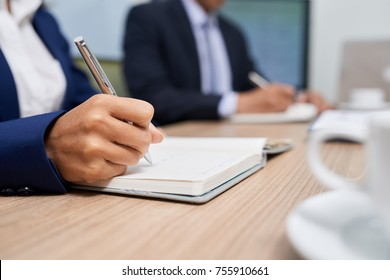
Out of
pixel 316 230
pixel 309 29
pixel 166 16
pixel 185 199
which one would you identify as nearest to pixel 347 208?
pixel 316 230

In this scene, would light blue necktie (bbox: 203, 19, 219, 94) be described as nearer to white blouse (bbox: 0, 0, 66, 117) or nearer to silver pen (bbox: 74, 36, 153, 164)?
white blouse (bbox: 0, 0, 66, 117)

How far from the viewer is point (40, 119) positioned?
1.36ft

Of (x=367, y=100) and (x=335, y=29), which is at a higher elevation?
(x=335, y=29)

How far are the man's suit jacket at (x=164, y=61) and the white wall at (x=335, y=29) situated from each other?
76cm

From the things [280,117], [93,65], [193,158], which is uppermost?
[93,65]

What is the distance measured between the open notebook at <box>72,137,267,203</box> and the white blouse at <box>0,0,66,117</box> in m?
0.26

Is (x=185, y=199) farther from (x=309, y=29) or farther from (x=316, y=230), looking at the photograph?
(x=309, y=29)

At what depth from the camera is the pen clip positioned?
0.38 m

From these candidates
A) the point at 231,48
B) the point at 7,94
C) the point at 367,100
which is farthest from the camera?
the point at 231,48

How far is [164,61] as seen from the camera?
4.32 ft

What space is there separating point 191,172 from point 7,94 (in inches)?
13.6

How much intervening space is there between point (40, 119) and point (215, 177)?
0.65 ft

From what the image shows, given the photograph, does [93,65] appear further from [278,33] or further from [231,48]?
[278,33]

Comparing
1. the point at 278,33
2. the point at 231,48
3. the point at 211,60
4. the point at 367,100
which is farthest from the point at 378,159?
the point at 278,33
